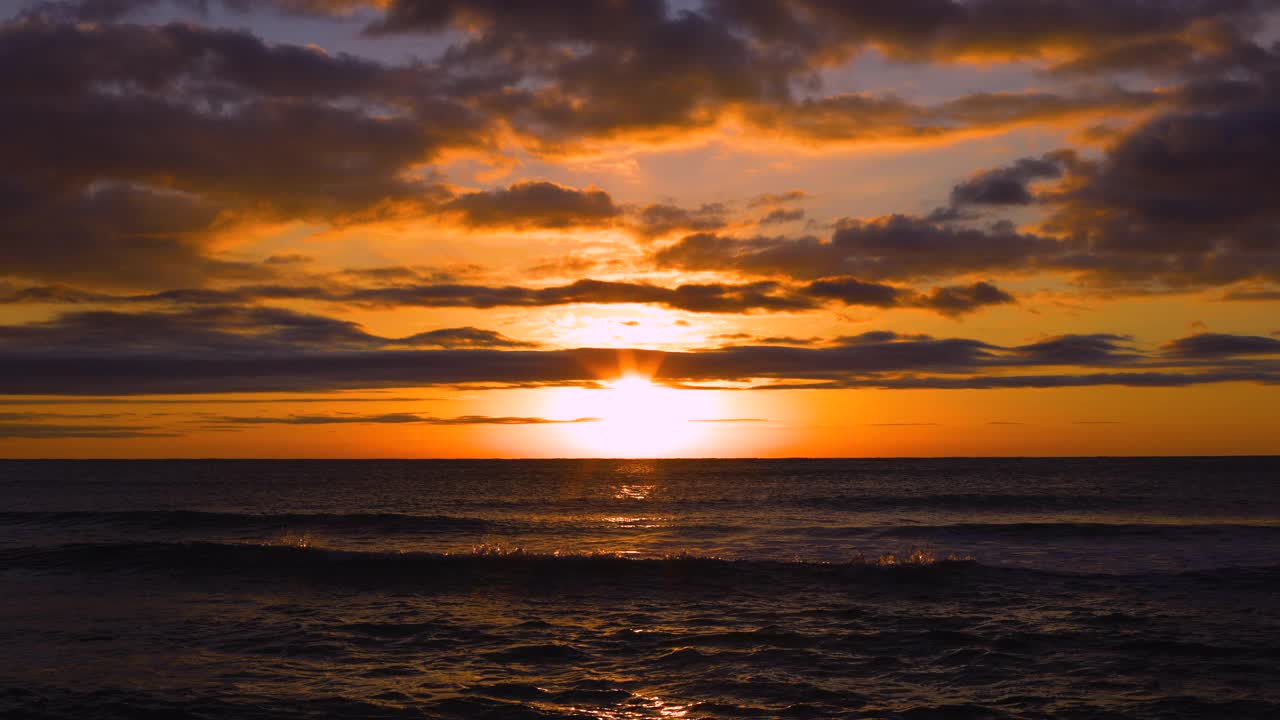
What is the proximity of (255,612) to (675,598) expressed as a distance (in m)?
10.9

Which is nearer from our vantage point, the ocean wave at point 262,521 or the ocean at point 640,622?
the ocean at point 640,622

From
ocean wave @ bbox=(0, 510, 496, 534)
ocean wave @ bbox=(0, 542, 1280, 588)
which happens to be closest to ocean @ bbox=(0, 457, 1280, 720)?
ocean wave @ bbox=(0, 542, 1280, 588)

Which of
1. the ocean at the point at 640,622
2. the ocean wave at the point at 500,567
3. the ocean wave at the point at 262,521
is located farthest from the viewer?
the ocean wave at the point at 262,521

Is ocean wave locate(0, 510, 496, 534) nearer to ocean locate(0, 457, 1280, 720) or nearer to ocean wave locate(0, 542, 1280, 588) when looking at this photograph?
ocean locate(0, 457, 1280, 720)

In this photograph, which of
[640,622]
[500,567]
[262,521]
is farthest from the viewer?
[262,521]

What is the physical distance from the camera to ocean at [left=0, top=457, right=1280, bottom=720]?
1386 cm

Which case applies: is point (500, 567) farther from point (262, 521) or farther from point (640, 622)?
point (262, 521)

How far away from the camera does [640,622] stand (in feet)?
64.5

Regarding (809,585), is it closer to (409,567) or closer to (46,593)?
(409,567)

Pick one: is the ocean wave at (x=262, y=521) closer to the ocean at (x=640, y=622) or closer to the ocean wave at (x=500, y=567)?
the ocean at (x=640, y=622)

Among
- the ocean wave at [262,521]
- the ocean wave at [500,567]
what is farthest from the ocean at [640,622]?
the ocean wave at [262,521]

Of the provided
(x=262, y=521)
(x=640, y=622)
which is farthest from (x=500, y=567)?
(x=262, y=521)

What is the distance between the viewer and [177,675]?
15156mm

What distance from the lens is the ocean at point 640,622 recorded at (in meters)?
13.9
